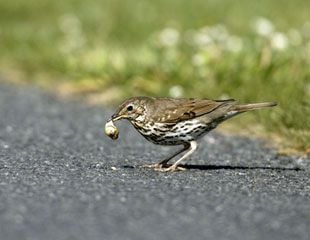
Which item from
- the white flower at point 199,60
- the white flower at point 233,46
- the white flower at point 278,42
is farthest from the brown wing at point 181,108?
the white flower at point 233,46

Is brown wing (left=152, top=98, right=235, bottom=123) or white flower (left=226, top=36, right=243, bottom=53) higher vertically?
white flower (left=226, top=36, right=243, bottom=53)

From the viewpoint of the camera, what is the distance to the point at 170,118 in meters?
8.88

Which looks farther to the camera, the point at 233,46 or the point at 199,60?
the point at 233,46

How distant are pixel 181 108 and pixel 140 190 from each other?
1914mm

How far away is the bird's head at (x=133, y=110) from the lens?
29.3ft

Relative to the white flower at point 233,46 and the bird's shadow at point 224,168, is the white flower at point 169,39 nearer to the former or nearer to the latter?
the white flower at point 233,46

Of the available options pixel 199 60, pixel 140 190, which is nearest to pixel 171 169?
pixel 140 190

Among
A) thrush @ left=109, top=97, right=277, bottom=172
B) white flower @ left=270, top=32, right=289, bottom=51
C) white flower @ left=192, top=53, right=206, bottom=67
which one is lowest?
thrush @ left=109, top=97, right=277, bottom=172

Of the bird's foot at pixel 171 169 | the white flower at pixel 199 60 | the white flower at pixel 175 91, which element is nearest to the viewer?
the bird's foot at pixel 171 169

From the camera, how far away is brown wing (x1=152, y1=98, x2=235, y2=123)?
889 centimetres

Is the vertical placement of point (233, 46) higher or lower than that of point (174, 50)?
lower

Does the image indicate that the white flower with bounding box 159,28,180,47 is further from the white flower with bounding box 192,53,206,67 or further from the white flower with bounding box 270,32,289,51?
the white flower with bounding box 270,32,289,51

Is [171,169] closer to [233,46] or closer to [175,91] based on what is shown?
[175,91]

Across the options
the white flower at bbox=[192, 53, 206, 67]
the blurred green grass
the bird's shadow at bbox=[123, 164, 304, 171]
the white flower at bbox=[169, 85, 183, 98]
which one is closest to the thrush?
the bird's shadow at bbox=[123, 164, 304, 171]
